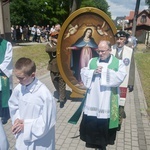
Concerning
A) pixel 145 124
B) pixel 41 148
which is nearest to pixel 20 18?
pixel 145 124

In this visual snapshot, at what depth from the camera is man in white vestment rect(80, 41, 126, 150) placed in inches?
136

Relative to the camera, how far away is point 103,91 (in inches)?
139

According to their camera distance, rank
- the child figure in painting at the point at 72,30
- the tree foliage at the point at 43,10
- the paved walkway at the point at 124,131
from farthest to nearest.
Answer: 1. the tree foliage at the point at 43,10
2. the child figure in painting at the point at 72,30
3. the paved walkway at the point at 124,131

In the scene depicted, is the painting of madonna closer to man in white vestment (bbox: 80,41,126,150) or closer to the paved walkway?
the paved walkway

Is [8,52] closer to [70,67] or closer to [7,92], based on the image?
[7,92]

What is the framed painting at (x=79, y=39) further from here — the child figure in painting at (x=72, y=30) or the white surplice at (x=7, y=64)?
the white surplice at (x=7, y=64)

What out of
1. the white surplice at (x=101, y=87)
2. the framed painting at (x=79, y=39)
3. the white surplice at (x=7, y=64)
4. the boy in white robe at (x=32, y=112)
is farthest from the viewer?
the framed painting at (x=79, y=39)

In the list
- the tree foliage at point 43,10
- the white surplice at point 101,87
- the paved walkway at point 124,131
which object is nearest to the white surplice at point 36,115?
the white surplice at point 101,87

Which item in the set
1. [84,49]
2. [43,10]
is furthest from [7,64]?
[43,10]

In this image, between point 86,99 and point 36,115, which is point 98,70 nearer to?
point 86,99

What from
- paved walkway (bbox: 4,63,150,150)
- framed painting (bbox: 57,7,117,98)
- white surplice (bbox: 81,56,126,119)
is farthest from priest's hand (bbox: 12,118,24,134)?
framed painting (bbox: 57,7,117,98)

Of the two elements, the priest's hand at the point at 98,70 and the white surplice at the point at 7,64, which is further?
the white surplice at the point at 7,64

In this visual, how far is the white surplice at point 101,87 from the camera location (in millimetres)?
3445

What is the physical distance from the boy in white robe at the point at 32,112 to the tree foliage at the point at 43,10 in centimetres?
1177
